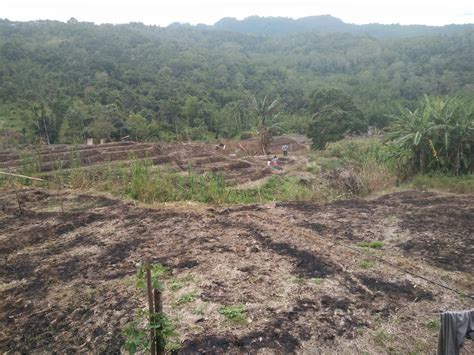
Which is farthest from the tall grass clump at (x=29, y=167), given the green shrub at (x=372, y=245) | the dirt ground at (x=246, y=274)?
the green shrub at (x=372, y=245)

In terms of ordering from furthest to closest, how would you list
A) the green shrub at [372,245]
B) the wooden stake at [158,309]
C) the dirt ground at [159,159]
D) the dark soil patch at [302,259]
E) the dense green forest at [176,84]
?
the dense green forest at [176,84]
the dirt ground at [159,159]
the green shrub at [372,245]
the dark soil patch at [302,259]
the wooden stake at [158,309]

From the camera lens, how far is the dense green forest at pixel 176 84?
97.3ft

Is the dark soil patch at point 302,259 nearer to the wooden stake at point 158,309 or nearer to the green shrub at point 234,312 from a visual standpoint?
the green shrub at point 234,312

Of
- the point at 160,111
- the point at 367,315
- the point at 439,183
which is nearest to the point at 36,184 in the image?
the point at 367,315

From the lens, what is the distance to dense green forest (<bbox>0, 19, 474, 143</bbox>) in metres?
29.7

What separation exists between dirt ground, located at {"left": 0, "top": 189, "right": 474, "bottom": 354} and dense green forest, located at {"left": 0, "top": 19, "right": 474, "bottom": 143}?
636 centimetres

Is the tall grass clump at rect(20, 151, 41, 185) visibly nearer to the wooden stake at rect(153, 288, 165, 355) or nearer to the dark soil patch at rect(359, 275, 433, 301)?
the wooden stake at rect(153, 288, 165, 355)

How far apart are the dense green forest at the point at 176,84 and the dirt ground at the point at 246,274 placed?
250 inches

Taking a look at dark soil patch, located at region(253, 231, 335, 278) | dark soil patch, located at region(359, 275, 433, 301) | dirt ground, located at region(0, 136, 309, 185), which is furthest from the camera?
dirt ground, located at region(0, 136, 309, 185)

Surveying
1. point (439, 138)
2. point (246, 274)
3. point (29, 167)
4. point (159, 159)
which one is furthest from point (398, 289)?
point (159, 159)

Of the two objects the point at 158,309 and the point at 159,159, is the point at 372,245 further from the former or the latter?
the point at 159,159

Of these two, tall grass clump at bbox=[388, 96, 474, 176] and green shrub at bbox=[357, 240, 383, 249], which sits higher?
tall grass clump at bbox=[388, 96, 474, 176]

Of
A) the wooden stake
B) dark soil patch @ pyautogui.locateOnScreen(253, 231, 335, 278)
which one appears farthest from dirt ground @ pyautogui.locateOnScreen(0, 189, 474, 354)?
the wooden stake

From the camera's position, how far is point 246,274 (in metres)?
4.34
